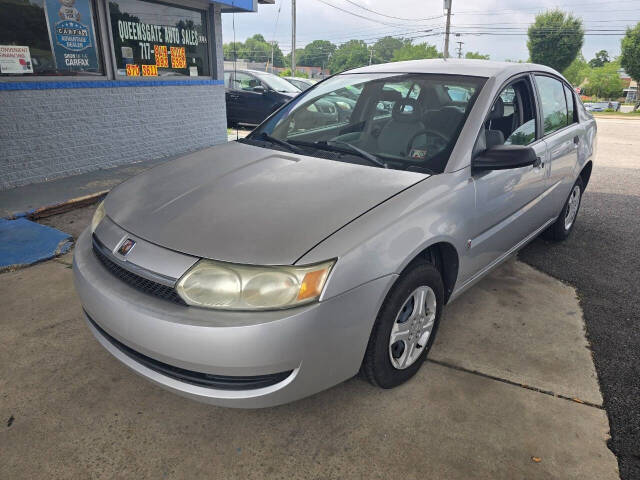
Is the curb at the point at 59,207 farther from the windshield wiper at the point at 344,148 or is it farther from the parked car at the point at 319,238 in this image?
the windshield wiper at the point at 344,148

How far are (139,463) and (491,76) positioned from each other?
9.14 feet

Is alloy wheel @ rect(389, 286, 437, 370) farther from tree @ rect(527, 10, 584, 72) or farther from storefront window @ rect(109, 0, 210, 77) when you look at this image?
tree @ rect(527, 10, 584, 72)

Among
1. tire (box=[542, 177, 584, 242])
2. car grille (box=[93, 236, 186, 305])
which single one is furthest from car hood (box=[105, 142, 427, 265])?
tire (box=[542, 177, 584, 242])

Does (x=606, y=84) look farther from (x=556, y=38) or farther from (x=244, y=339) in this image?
(x=244, y=339)

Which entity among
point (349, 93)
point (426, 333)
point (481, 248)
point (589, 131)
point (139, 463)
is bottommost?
point (139, 463)

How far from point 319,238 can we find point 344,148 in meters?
1.02

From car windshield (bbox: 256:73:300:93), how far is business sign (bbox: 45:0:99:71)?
563 cm

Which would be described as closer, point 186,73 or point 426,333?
point 426,333

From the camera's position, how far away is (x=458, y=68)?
304cm

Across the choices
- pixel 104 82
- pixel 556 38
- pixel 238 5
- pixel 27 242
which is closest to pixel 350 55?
pixel 556 38

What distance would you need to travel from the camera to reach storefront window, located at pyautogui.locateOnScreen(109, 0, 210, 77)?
21.3 ft

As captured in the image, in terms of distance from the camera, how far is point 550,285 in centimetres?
361

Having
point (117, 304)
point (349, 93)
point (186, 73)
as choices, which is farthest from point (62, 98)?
point (117, 304)

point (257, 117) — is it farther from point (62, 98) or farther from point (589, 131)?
point (589, 131)
